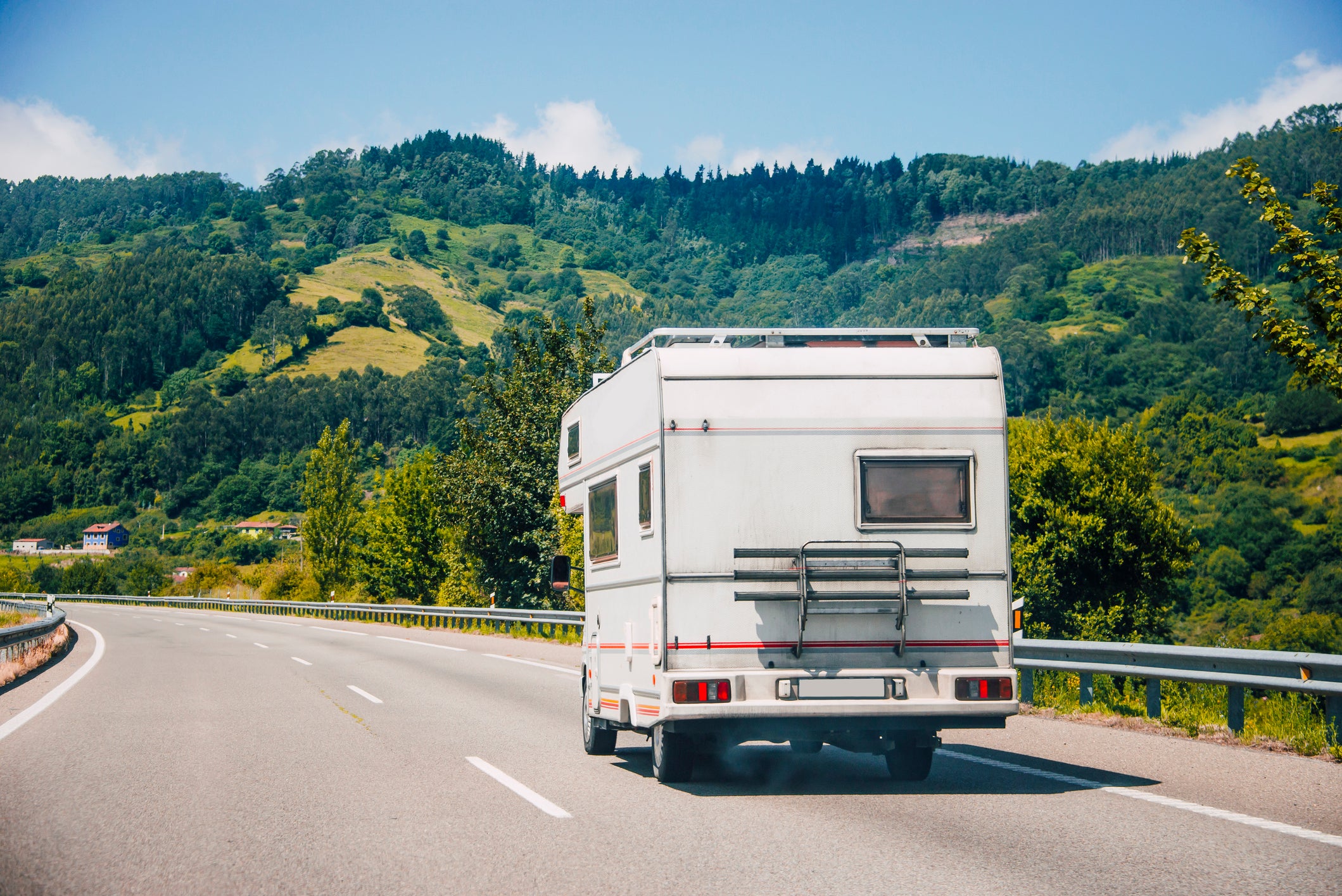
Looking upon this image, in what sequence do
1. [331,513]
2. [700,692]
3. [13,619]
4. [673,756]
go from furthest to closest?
[331,513] → [13,619] → [673,756] → [700,692]

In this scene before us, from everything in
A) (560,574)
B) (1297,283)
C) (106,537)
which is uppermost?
(106,537)

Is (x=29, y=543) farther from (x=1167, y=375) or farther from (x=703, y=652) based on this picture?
(x=703, y=652)

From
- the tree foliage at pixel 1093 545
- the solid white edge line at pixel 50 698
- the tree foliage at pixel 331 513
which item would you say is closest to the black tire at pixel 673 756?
the solid white edge line at pixel 50 698

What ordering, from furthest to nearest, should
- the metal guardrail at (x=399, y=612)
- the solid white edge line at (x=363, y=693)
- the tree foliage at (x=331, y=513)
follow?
the tree foliage at (x=331, y=513)
the metal guardrail at (x=399, y=612)
the solid white edge line at (x=363, y=693)

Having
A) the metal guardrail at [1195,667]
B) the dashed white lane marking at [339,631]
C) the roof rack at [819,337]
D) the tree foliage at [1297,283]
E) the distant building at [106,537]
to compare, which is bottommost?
the dashed white lane marking at [339,631]

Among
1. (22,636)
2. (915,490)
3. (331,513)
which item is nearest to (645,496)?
(915,490)

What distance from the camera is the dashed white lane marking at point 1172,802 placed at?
6457 millimetres

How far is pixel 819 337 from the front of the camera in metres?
8.63

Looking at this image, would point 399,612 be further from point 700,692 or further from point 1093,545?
point 700,692

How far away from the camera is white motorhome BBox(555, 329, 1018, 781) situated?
789cm

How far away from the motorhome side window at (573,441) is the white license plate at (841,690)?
3778 mm

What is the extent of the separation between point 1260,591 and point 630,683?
95491 millimetres

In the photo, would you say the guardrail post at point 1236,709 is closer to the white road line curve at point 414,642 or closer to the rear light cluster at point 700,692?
the rear light cluster at point 700,692

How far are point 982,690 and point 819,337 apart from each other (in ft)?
8.96
